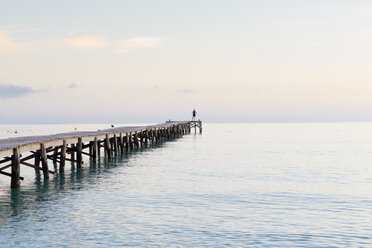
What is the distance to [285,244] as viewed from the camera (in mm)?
10609

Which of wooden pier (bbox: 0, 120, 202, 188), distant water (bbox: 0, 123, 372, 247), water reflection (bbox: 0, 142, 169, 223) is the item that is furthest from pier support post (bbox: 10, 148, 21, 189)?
distant water (bbox: 0, 123, 372, 247)

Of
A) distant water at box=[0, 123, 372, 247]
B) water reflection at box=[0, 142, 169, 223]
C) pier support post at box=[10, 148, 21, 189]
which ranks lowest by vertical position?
distant water at box=[0, 123, 372, 247]

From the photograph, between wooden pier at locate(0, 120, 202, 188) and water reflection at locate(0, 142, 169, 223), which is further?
wooden pier at locate(0, 120, 202, 188)

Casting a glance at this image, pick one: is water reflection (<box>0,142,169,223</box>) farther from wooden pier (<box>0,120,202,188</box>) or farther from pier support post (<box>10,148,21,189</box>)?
wooden pier (<box>0,120,202,188</box>)

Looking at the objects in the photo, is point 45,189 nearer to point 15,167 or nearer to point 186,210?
point 15,167

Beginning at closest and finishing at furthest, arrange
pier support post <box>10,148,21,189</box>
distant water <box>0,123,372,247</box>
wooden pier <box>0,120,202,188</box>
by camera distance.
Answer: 1. distant water <box>0,123,372,247</box>
2. pier support post <box>10,148,21,189</box>
3. wooden pier <box>0,120,202,188</box>

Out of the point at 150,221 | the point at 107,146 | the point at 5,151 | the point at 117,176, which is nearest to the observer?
the point at 150,221

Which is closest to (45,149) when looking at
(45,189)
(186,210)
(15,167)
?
(45,189)

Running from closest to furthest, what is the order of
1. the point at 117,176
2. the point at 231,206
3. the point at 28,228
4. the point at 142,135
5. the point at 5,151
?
the point at 28,228 < the point at 231,206 < the point at 5,151 < the point at 117,176 < the point at 142,135

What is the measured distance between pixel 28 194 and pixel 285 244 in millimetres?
9844

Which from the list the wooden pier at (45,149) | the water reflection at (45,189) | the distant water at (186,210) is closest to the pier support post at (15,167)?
the wooden pier at (45,149)

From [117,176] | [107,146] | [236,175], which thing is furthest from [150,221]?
[107,146]

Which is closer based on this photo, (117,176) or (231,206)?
(231,206)

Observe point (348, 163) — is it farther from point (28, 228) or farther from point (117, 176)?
point (28, 228)
